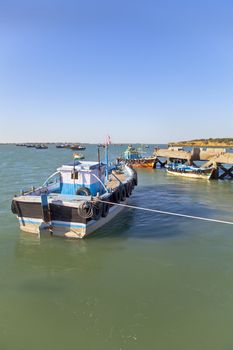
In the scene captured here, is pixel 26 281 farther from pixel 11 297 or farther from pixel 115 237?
pixel 115 237

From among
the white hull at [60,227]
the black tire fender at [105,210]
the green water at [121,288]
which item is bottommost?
the green water at [121,288]

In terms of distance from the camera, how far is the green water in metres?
9.27

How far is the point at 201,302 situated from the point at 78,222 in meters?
7.92

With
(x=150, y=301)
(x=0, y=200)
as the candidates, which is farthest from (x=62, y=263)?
(x=0, y=200)

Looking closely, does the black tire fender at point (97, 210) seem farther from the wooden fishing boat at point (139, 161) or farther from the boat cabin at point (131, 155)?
the boat cabin at point (131, 155)

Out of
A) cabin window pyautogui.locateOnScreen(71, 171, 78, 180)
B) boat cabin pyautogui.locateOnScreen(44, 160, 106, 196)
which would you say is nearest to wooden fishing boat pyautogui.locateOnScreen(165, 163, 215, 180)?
boat cabin pyautogui.locateOnScreen(44, 160, 106, 196)

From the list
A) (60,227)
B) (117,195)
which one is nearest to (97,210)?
(60,227)

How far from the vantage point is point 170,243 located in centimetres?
1680

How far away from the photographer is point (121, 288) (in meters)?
11.9

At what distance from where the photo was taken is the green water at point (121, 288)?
365 inches

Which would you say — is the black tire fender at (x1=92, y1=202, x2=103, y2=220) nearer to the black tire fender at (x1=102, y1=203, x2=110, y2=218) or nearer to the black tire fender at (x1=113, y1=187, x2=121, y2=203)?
the black tire fender at (x1=102, y1=203, x2=110, y2=218)

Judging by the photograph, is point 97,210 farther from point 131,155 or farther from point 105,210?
point 131,155

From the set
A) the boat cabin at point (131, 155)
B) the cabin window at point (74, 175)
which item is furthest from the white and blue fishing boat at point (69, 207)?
the boat cabin at point (131, 155)

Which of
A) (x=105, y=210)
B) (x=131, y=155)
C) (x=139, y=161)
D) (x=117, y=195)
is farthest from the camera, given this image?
(x=131, y=155)
